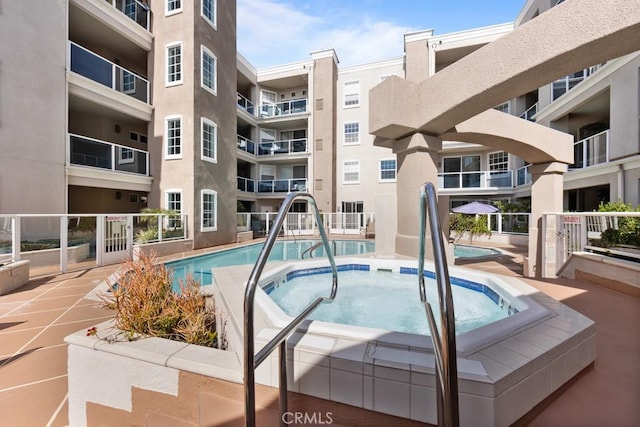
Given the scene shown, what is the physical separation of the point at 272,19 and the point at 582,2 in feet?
48.1

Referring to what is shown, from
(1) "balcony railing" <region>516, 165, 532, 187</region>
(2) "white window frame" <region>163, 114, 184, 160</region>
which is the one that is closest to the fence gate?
(2) "white window frame" <region>163, 114, 184, 160</region>

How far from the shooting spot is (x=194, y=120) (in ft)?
39.9

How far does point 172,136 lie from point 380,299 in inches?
452

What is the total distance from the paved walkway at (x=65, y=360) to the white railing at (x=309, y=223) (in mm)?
12114

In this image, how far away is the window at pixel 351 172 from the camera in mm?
21391

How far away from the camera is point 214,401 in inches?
82.0

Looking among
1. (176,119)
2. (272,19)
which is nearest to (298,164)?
(272,19)

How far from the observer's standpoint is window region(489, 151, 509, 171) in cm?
1873

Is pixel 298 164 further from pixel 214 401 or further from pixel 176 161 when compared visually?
pixel 214 401

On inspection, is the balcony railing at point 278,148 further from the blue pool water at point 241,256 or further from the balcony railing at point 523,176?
the balcony railing at point 523,176

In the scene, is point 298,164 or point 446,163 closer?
point 446,163

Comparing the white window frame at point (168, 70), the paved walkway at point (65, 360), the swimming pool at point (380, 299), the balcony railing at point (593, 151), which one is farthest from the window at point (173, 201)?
the balcony railing at point (593, 151)

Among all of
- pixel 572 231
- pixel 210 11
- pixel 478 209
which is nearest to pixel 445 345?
pixel 572 231

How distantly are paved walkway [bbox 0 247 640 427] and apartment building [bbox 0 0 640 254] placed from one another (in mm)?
4581
